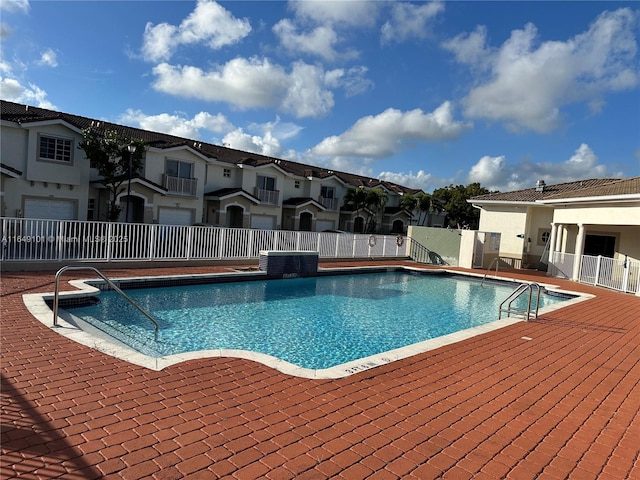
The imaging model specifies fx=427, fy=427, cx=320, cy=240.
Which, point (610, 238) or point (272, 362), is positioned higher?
point (610, 238)

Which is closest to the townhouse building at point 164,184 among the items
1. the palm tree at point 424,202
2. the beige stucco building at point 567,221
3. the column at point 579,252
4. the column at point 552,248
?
the palm tree at point 424,202

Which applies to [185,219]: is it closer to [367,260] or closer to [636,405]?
[367,260]

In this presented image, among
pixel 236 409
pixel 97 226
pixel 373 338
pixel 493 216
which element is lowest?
pixel 373 338

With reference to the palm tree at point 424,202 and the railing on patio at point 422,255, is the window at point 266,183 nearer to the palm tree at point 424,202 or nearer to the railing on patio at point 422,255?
the railing on patio at point 422,255

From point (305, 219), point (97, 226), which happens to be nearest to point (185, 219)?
point (305, 219)

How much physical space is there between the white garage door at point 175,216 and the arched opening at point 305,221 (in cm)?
1134

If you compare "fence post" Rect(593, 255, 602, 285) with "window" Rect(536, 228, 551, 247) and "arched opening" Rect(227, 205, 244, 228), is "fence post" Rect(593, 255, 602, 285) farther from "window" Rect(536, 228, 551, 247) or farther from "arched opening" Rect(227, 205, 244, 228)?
"arched opening" Rect(227, 205, 244, 228)

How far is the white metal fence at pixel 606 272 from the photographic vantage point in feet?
53.1

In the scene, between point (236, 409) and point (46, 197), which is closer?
point (236, 409)

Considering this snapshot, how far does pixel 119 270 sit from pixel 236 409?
10731mm

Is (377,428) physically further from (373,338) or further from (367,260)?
(367,260)

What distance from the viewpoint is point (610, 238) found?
69.6 feet

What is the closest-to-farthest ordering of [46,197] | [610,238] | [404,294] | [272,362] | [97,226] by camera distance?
[272,362], [97,226], [404,294], [610,238], [46,197]

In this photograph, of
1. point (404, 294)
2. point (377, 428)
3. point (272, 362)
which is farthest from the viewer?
point (404, 294)
